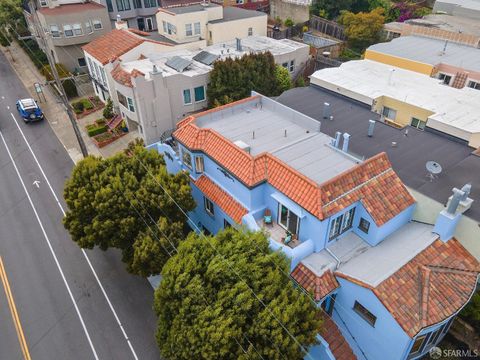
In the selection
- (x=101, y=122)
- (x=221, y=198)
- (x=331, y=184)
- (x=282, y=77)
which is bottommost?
(x=101, y=122)

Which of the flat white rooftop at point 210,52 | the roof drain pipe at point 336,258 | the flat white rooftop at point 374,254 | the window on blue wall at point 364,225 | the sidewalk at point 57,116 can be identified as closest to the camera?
the flat white rooftop at point 374,254

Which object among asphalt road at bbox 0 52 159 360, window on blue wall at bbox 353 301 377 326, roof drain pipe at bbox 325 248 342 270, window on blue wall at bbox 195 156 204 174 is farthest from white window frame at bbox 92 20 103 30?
window on blue wall at bbox 353 301 377 326

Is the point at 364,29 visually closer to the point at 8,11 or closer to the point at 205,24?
the point at 205,24

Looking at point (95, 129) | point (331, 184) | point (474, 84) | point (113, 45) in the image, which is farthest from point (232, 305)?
point (113, 45)

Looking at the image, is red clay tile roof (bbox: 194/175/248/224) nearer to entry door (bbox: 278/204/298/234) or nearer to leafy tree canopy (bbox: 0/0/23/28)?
entry door (bbox: 278/204/298/234)

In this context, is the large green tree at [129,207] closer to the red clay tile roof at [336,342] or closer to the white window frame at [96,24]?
the red clay tile roof at [336,342]

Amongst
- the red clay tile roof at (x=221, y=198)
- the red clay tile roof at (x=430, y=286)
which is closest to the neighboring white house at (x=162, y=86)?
the red clay tile roof at (x=221, y=198)

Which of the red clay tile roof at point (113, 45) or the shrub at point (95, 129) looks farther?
the shrub at point (95, 129)
